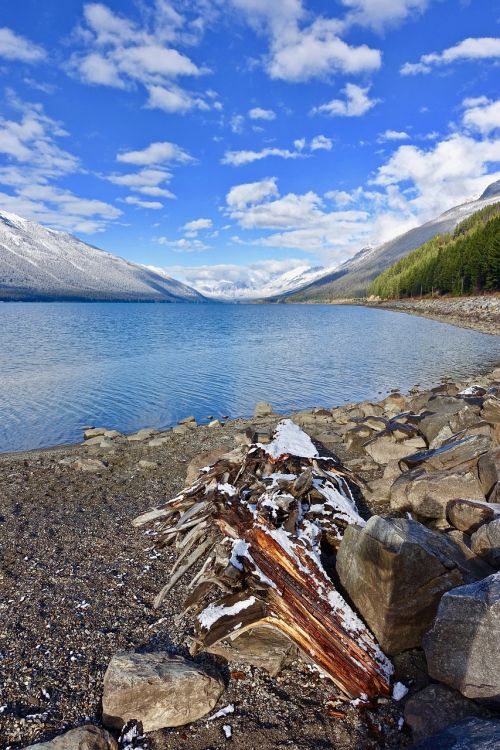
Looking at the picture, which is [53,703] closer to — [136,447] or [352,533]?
[352,533]

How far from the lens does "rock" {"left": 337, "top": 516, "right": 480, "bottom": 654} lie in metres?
5.96

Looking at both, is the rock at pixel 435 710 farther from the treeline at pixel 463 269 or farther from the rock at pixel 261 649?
the treeline at pixel 463 269

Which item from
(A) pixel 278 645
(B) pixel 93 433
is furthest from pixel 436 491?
(B) pixel 93 433

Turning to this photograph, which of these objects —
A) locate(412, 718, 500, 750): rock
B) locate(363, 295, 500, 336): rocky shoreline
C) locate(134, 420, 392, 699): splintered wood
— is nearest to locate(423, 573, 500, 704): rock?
locate(412, 718, 500, 750): rock

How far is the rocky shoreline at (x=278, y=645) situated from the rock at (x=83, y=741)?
0.02 m

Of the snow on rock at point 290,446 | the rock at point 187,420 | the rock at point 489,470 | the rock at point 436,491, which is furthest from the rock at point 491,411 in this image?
the rock at point 187,420

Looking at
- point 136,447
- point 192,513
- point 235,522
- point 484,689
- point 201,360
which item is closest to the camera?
point 484,689

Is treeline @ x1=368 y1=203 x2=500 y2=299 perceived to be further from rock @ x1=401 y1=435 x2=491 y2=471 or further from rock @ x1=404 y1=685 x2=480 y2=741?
rock @ x1=404 y1=685 x2=480 y2=741

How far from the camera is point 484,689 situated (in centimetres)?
468

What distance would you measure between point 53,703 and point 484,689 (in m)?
5.09

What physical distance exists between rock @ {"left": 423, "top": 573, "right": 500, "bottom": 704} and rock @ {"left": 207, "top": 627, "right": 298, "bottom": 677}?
1.88 m

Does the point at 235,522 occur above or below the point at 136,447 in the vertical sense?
above

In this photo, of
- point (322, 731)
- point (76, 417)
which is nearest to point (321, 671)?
point (322, 731)

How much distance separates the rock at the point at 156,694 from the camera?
5.25 meters
